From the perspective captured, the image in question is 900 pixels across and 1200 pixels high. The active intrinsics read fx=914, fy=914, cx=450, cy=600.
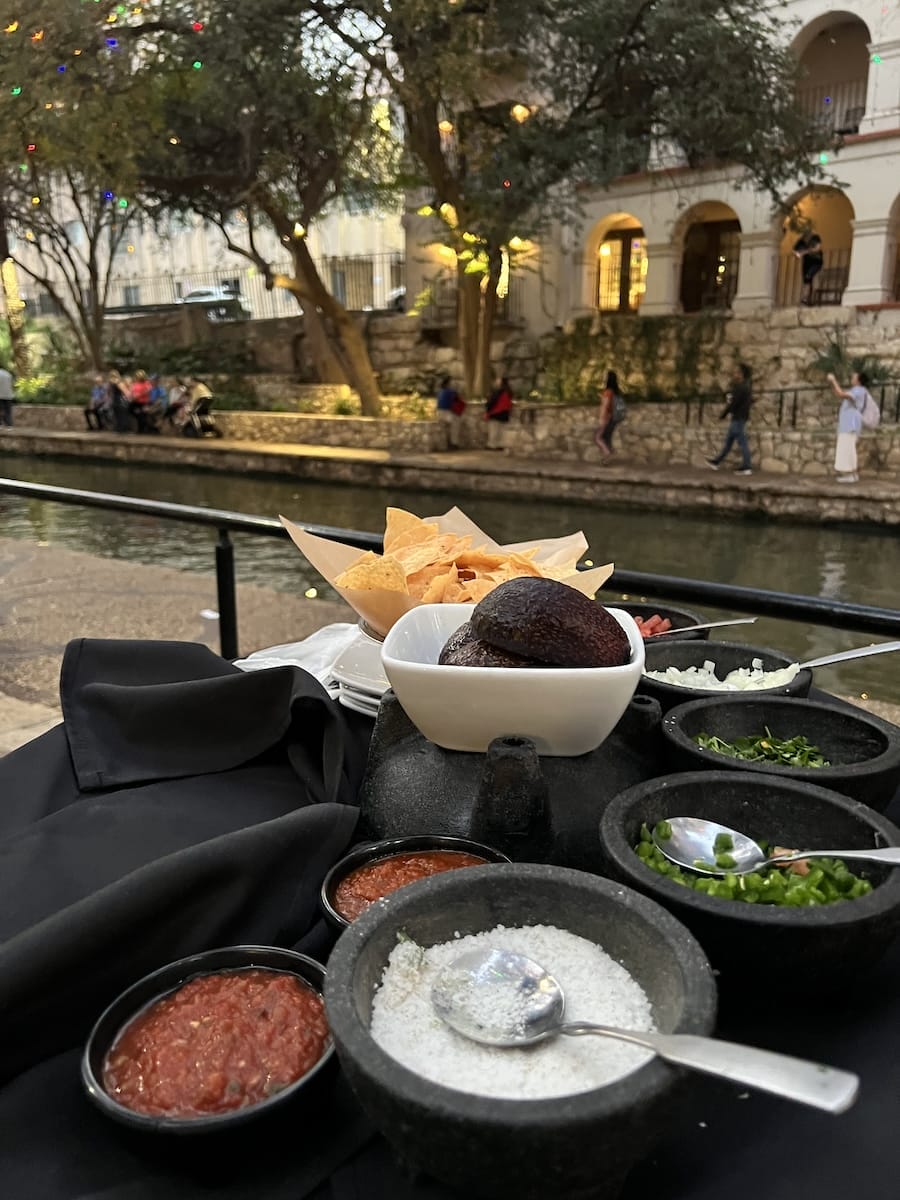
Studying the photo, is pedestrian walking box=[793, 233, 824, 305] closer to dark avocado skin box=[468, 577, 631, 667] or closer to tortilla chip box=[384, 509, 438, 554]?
tortilla chip box=[384, 509, 438, 554]

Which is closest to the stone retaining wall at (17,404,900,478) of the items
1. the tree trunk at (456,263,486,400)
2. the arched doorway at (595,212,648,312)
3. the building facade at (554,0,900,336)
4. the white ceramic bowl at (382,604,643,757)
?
the tree trunk at (456,263,486,400)

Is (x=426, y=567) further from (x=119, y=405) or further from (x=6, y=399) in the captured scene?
(x=6, y=399)

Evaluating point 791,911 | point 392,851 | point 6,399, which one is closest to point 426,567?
point 392,851

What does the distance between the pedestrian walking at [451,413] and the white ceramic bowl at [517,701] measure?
48.7 feet

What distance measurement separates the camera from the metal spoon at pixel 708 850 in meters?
0.87

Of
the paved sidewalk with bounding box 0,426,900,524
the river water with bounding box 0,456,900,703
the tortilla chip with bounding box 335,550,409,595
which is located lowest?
the river water with bounding box 0,456,900,703

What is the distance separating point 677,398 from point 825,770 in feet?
49.4

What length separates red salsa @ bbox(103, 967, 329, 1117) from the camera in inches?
27.8

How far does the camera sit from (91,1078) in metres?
0.71

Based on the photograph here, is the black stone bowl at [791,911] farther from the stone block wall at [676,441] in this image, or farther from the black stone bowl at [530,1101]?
the stone block wall at [676,441]

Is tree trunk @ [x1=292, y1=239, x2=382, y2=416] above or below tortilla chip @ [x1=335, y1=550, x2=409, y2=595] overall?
above

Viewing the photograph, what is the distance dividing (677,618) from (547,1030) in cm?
108

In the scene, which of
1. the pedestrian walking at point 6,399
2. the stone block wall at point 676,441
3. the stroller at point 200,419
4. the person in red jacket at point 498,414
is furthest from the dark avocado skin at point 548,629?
the pedestrian walking at point 6,399

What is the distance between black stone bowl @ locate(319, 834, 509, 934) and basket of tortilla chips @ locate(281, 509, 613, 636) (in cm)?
41
